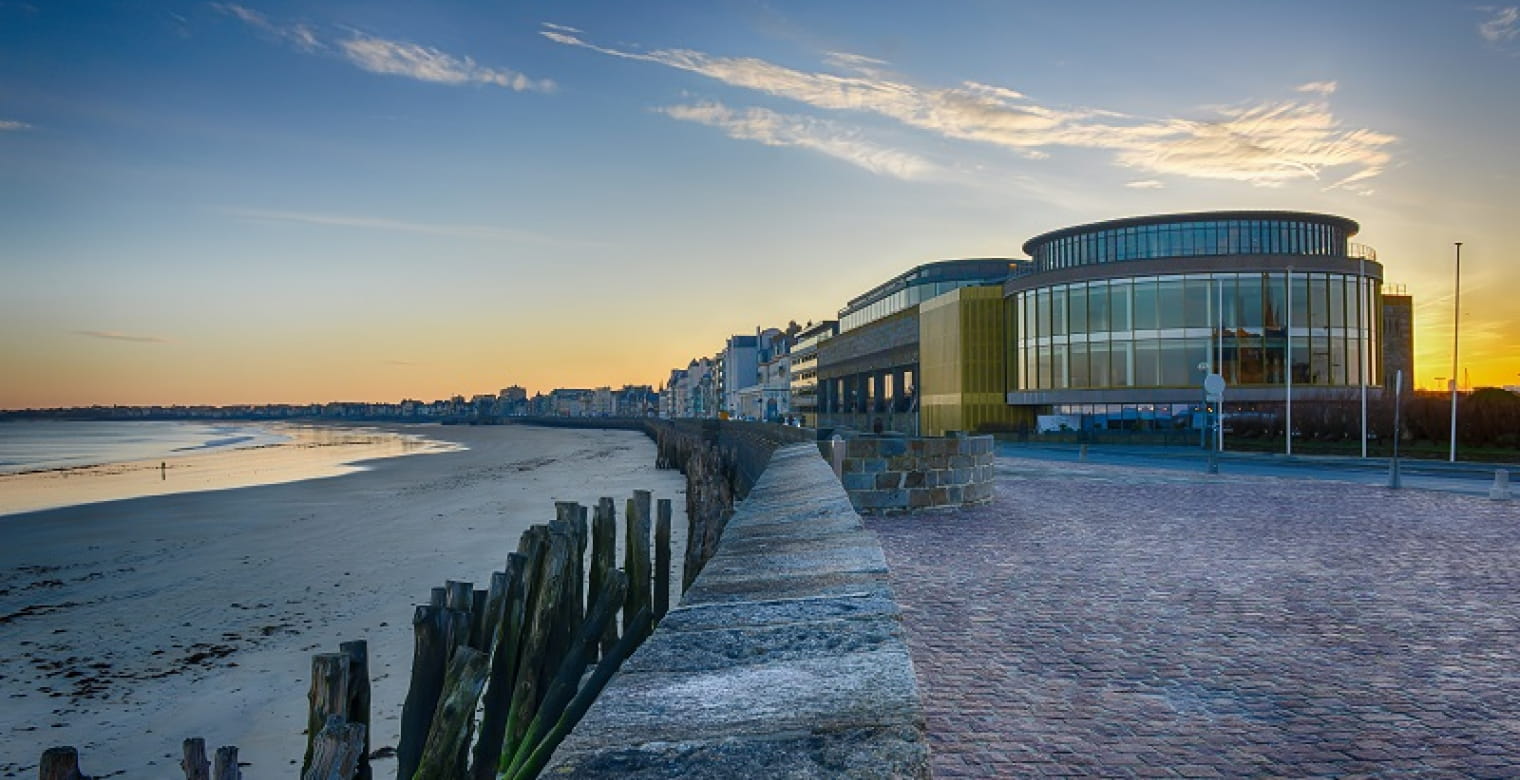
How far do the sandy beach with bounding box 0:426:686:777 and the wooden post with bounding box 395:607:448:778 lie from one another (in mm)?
3111

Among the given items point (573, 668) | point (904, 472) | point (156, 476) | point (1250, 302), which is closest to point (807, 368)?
point (1250, 302)

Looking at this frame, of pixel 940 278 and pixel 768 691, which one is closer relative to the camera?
pixel 768 691

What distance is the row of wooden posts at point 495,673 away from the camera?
4746 millimetres

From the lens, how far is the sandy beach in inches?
394

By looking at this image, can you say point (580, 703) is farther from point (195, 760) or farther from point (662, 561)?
point (662, 561)

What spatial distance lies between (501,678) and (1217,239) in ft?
208

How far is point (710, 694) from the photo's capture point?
9.29ft

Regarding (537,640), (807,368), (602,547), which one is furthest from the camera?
(807,368)

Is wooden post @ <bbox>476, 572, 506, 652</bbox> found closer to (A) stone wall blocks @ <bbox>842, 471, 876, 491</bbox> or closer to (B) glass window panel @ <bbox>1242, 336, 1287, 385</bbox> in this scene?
(A) stone wall blocks @ <bbox>842, 471, 876, 491</bbox>

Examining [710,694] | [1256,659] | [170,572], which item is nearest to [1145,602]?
[1256,659]

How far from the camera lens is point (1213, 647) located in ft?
24.0

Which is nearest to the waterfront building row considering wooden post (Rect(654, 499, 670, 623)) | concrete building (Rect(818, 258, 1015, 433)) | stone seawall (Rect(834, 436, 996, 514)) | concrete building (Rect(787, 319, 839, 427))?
concrete building (Rect(818, 258, 1015, 433))

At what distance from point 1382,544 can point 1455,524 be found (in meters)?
3.70

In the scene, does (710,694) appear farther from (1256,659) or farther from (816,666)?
(1256,659)
